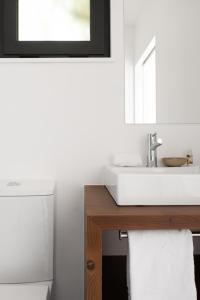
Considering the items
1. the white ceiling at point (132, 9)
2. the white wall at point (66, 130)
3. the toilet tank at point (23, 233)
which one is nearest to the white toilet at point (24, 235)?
the toilet tank at point (23, 233)

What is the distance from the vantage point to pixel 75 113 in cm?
165

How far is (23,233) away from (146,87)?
0.97m

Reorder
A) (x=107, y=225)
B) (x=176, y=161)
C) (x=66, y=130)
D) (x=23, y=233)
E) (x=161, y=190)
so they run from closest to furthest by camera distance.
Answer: (x=107, y=225) < (x=161, y=190) < (x=23, y=233) < (x=176, y=161) < (x=66, y=130)

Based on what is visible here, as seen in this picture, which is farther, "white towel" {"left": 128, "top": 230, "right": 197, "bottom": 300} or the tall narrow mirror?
the tall narrow mirror

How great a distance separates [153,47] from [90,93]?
1.38 ft

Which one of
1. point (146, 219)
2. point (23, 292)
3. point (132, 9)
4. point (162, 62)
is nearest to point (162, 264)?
point (146, 219)

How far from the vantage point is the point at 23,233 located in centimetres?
140

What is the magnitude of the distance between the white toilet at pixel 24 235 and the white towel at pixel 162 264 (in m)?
0.54

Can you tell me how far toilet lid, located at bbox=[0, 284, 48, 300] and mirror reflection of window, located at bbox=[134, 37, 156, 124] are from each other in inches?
37.1

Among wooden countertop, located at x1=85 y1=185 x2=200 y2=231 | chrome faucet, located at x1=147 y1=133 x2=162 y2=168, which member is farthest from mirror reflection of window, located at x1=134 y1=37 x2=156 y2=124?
wooden countertop, located at x1=85 y1=185 x2=200 y2=231

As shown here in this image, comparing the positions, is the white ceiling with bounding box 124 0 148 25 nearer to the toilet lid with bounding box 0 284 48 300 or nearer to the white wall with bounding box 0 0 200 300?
the white wall with bounding box 0 0 200 300

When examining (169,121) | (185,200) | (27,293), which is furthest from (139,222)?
(169,121)

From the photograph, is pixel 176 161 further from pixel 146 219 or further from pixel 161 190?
pixel 146 219

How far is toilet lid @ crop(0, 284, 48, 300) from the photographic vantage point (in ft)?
3.92
